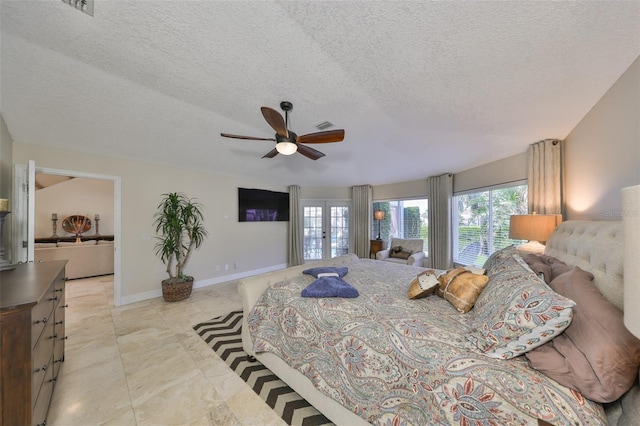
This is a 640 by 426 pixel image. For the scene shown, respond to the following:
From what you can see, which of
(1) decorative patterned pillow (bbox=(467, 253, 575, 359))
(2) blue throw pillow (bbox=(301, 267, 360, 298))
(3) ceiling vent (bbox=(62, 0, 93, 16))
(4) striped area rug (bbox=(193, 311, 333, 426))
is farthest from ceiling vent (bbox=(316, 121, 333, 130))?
(4) striped area rug (bbox=(193, 311, 333, 426))

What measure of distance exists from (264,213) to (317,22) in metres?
4.63

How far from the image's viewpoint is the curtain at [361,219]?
5.96 meters

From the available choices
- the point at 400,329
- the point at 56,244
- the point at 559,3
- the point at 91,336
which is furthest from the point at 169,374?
the point at 56,244

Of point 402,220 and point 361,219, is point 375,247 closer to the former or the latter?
point 361,219

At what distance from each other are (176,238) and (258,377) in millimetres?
2904

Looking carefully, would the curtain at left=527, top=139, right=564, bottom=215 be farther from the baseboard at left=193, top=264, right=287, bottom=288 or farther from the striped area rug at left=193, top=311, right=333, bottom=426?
the baseboard at left=193, top=264, right=287, bottom=288

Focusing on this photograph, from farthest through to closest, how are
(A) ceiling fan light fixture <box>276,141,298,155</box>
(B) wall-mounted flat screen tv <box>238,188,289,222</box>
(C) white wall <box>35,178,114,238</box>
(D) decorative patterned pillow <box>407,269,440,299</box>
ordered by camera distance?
(C) white wall <box>35,178,114,238</box>
(B) wall-mounted flat screen tv <box>238,188,289,222</box>
(A) ceiling fan light fixture <box>276,141,298,155</box>
(D) decorative patterned pillow <box>407,269,440,299</box>

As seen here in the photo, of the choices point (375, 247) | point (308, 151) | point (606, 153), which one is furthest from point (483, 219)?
point (308, 151)

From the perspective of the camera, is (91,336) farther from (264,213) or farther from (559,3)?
(559,3)

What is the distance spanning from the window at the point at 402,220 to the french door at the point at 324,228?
35.7 inches

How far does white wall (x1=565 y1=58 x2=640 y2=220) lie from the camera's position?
161 centimetres

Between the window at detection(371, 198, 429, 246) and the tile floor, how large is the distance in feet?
14.4

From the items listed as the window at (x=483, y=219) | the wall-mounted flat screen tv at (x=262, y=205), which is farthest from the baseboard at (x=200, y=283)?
the window at (x=483, y=219)

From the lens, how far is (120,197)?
358cm
